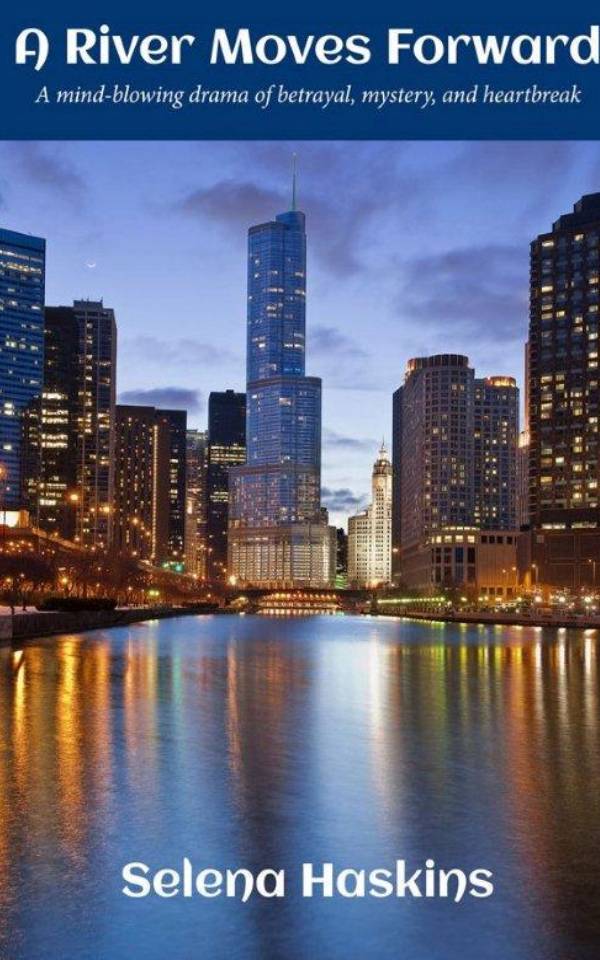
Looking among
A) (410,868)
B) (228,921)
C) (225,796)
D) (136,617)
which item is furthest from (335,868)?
(136,617)

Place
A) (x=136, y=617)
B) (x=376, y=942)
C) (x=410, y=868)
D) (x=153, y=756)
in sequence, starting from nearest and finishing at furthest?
(x=376, y=942)
(x=410, y=868)
(x=153, y=756)
(x=136, y=617)

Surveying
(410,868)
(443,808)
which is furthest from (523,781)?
(410,868)

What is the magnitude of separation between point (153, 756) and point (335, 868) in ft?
32.1

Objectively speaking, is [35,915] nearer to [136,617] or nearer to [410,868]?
[410,868]

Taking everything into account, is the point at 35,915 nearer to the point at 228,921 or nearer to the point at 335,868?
the point at 228,921

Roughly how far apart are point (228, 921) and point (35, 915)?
2240 mm

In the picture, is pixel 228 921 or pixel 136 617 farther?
pixel 136 617

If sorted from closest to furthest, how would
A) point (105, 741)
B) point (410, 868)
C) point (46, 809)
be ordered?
point (410, 868) → point (46, 809) → point (105, 741)

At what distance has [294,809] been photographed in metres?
18.6

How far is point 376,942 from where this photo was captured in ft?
39.4

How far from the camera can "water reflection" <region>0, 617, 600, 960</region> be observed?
40.3 feet

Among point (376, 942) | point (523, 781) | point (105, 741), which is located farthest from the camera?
point (105, 741)

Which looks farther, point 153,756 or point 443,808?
point 153,756

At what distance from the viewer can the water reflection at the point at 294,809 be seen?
12273 mm
